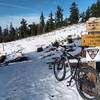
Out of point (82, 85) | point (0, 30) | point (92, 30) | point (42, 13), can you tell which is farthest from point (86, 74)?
point (0, 30)

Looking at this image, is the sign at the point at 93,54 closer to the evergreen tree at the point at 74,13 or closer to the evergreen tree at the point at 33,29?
the evergreen tree at the point at 74,13

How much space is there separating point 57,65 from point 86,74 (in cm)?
328

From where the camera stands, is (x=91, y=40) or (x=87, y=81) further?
(x=91, y=40)

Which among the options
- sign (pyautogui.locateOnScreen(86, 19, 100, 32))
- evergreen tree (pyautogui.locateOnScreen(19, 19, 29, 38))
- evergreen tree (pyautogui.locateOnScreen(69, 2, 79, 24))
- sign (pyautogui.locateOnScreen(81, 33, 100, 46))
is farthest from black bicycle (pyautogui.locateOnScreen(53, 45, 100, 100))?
evergreen tree (pyautogui.locateOnScreen(19, 19, 29, 38))

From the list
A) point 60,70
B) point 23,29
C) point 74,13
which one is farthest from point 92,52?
point 23,29

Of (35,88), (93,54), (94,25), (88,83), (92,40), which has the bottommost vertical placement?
(35,88)

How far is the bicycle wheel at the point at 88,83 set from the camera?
689 cm

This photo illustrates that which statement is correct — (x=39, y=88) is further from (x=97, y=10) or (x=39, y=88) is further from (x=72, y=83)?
(x=97, y=10)

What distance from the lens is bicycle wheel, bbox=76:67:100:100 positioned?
22.6 ft

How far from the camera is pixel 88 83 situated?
738 centimetres

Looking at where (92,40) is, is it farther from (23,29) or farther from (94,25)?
(23,29)

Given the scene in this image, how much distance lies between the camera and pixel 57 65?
34.5 feet

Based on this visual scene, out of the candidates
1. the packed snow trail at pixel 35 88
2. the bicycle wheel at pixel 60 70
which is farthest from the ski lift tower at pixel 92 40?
the bicycle wheel at pixel 60 70

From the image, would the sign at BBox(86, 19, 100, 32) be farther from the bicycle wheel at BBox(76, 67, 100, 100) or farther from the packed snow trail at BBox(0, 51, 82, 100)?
the packed snow trail at BBox(0, 51, 82, 100)
